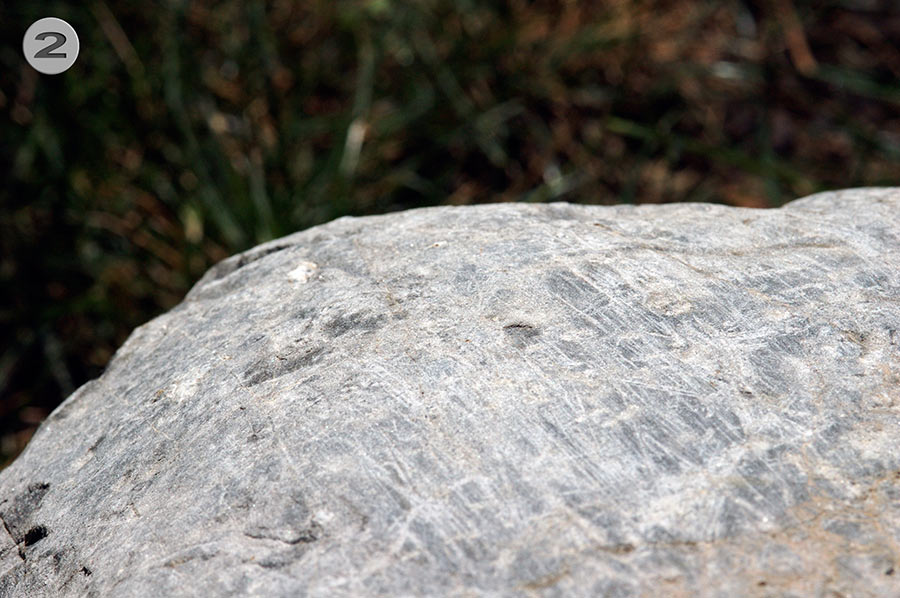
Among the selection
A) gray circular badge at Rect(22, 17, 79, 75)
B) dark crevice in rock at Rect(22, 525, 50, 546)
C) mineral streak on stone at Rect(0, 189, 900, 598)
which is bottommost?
mineral streak on stone at Rect(0, 189, 900, 598)

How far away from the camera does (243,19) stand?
2.76 meters

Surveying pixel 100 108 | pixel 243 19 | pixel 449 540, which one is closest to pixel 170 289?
pixel 100 108

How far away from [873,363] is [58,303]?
205cm

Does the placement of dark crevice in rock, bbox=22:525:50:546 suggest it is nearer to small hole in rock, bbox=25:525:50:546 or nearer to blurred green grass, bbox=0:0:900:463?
small hole in rock, bbox=25:525:50:546

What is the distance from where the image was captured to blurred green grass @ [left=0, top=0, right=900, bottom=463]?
2455mm

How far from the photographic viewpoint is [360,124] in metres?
2.62

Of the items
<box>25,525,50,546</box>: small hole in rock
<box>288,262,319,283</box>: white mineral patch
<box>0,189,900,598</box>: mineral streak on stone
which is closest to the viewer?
<box>0,189,900,598</box>: mineral streak on stone

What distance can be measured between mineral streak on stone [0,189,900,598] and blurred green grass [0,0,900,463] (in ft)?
3.46

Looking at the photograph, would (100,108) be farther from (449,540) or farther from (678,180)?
(449,540)

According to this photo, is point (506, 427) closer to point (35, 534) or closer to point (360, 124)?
point (35, 534)

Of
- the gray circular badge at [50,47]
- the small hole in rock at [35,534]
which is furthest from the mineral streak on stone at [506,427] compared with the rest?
the gray circular badge at [50,47]

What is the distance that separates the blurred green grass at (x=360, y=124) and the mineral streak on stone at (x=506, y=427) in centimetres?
105

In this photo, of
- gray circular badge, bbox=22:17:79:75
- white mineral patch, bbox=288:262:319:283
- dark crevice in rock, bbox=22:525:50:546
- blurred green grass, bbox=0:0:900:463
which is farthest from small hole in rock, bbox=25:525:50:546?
gray circular badge, bbox=22:17:79:75

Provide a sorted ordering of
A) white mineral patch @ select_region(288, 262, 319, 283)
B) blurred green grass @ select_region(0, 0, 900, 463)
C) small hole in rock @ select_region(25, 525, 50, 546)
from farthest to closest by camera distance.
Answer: blurred green grass @ select_region(0, 0, 900, 463)
white mineral patch @ select_region(288, 262, 319, 283)
small hole in rock @ select_region(25, 525, 50, 546)
